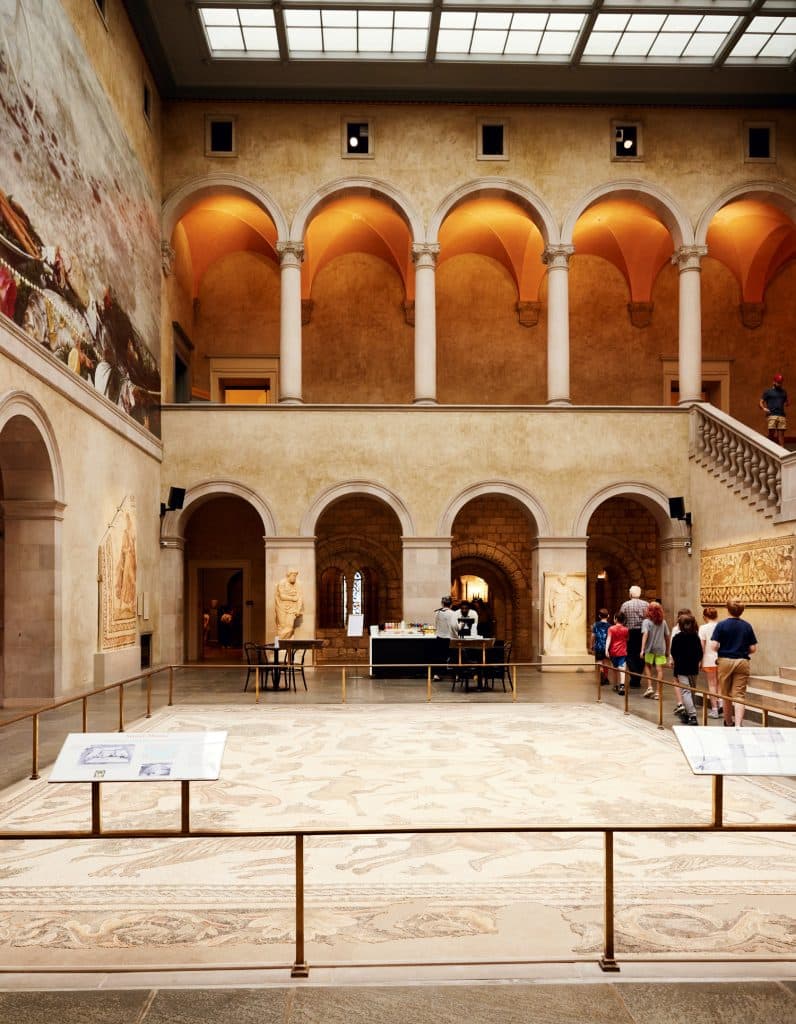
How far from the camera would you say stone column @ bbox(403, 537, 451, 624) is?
19141mm

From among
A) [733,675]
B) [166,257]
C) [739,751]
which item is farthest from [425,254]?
[739,751]

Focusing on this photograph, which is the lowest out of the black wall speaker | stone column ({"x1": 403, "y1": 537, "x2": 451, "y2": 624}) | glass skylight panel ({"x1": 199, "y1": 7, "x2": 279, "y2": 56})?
stone column ({"x1": 403, "y1": 537, "x2": 451, "y2": 624})

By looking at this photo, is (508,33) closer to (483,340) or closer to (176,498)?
(483,340)

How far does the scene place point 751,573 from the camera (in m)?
16.2

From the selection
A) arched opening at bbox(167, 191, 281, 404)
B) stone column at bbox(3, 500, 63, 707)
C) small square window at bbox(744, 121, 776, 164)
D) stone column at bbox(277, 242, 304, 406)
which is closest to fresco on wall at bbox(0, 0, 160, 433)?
stone column at bbox(3, 500, 63, 707)

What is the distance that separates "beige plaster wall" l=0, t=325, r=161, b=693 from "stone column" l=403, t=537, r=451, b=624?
241 inches

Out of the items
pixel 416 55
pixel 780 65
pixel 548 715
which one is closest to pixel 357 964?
pixel 548 715

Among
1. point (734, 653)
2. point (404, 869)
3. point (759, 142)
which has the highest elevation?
point (759, 142)

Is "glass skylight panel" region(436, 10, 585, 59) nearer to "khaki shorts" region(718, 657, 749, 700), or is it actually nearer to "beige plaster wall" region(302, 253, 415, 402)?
"beige plaster wall" region(302, 253, 415, 402)

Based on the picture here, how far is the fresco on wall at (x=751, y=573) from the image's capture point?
14.8m

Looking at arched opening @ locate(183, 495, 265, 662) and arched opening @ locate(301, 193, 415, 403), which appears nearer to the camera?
arched opening @ locate(183, 495, 265, 662)

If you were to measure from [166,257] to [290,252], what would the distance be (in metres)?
2.86

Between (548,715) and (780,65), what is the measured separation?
15995mm

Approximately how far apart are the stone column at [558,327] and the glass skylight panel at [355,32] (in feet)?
17.1
